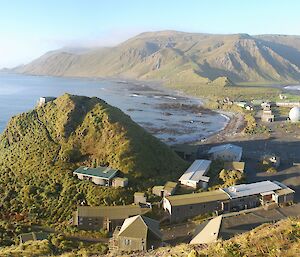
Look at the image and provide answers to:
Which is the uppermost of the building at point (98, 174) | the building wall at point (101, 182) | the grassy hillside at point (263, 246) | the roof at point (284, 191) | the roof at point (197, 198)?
the grassy hillside at point (263, 246)

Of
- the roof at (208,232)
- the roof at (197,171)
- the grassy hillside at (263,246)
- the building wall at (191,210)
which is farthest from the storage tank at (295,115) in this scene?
the grassy hillside at (263,246)

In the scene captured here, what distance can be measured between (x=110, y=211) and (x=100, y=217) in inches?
27.3

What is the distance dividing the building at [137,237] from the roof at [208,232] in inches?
79.0

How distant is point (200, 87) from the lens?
396 ft

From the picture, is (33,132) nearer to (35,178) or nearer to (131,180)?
(35,178)

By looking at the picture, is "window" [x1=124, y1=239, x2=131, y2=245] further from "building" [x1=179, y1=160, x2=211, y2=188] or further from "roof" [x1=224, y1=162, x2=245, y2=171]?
"roof" [x1=224, y1=162, x2=245, y2=171]

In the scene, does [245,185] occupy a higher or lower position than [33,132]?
lower

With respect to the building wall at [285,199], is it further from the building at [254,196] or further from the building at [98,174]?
the building at [98,174]

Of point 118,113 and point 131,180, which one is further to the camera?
point 118,113

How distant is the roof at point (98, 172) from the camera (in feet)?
89.2

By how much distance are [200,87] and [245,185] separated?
95.3m

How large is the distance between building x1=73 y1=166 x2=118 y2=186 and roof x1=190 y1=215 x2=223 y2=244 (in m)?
8.33

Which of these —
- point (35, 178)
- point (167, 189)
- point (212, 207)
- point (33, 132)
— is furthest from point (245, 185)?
point (33, 132)

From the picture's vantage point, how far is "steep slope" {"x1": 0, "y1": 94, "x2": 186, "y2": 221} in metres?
26.6
